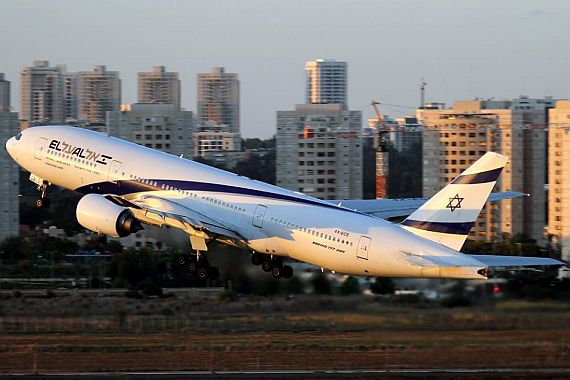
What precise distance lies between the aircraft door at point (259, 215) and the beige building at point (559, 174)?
76640 mm

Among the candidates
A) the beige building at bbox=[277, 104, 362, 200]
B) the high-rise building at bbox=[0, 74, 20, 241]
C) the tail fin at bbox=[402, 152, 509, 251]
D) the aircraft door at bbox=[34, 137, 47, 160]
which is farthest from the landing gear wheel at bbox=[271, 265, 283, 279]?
the beige building at bbox=[277, 104, 362, 200]

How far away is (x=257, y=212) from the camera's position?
1652 inches

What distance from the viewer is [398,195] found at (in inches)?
5979

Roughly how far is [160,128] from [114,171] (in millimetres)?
94376

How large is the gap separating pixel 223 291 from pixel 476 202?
1713 cm

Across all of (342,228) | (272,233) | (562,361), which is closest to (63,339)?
(272,233)

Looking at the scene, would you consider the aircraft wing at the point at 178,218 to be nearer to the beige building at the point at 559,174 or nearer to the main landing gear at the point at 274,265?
the main landing gear at the point at 274,265

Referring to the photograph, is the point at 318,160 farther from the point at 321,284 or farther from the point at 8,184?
the point at 321,284

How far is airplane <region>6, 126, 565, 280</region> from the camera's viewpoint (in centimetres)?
3769

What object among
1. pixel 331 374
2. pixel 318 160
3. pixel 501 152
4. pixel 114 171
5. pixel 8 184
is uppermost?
pixel 501 152

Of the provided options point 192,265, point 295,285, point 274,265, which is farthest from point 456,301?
point 192,265

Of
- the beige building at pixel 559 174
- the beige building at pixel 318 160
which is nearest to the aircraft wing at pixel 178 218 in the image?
the beige building at pixel 559 174

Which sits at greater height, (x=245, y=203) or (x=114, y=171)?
(x=114, y=171)

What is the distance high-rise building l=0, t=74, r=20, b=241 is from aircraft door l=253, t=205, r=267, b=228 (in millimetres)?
73452
